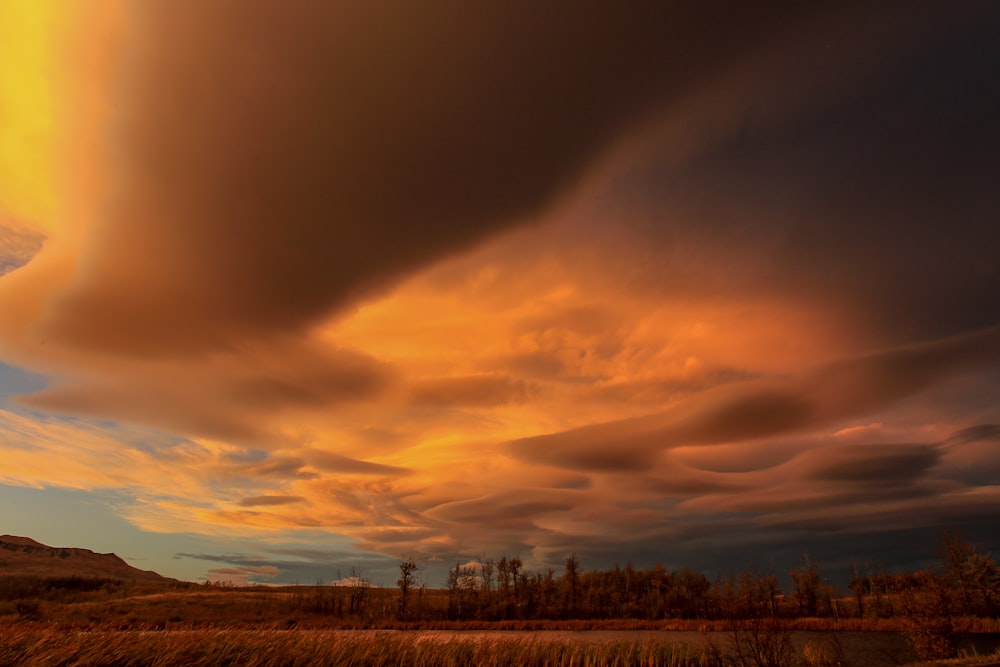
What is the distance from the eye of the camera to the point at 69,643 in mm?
30703

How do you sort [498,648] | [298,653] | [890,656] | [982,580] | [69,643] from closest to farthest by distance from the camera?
[69,643] → [298,653] → [498,648] → [890,656] → [982,580]

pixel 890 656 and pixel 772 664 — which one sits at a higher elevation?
pixel 772 664

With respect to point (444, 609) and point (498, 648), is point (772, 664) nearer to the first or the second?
point (498, 648)

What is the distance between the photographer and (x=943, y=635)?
178 ft

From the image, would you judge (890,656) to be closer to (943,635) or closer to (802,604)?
(943,635)

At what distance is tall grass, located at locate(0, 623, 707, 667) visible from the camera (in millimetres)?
29812

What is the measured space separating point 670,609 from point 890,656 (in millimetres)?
128931

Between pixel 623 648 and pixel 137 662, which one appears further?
pixel 623 648

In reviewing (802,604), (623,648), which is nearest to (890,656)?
(623,648)

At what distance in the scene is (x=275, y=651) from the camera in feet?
118

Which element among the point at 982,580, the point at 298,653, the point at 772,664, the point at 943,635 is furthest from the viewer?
the point at 982,580

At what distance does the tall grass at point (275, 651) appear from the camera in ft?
97.8

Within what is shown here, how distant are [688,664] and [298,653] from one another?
31.1 metres

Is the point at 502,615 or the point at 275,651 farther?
the point at 502,615
